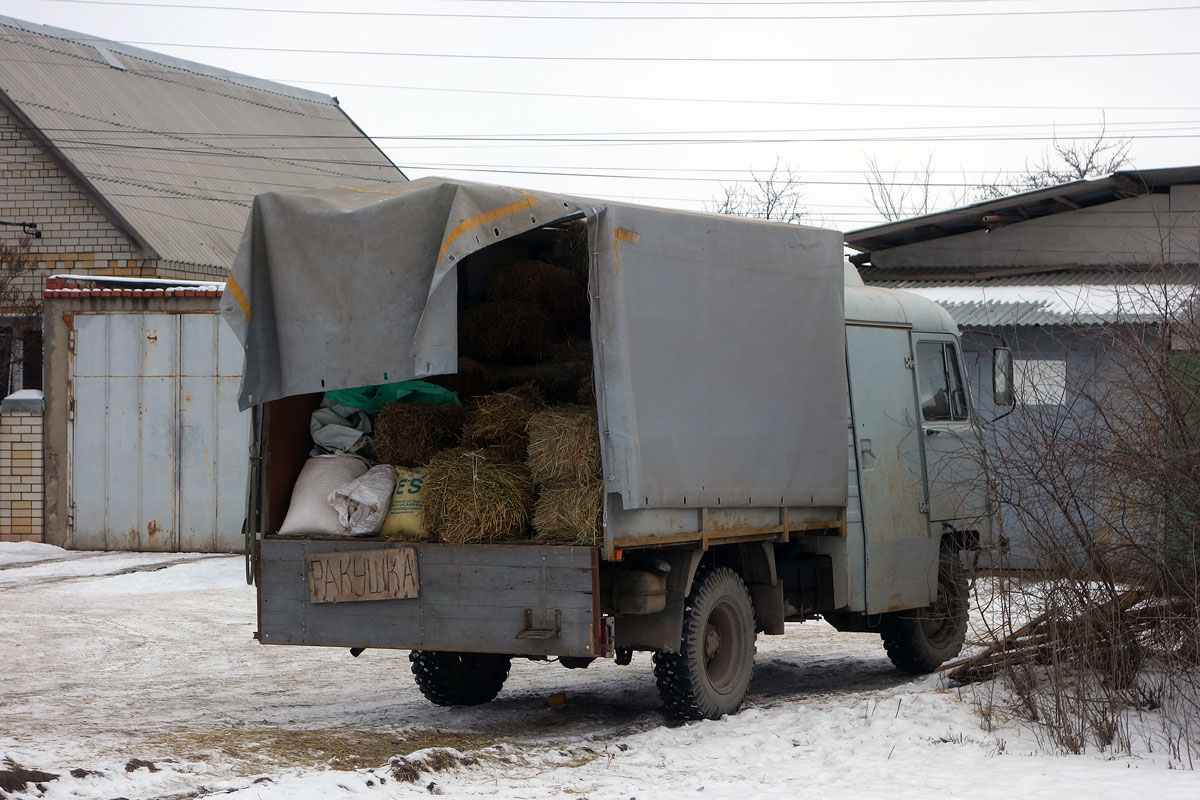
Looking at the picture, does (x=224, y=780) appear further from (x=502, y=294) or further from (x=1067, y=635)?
(x=1067, y=635)

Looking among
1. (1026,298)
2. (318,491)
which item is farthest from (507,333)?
(1026,298)

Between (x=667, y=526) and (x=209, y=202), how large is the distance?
23.7 metres

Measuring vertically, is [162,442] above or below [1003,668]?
above

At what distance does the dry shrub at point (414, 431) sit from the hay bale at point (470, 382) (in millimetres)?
A: 418

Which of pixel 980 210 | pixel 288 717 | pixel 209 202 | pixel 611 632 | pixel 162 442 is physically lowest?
pixel 288 717

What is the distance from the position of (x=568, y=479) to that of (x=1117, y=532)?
3145 millimetres

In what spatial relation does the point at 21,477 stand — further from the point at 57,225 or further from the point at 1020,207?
the point at 1020,207

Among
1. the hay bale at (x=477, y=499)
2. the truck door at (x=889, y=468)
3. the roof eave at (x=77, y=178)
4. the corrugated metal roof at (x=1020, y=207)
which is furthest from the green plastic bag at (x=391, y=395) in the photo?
the roof eave at (x=77, y=178)

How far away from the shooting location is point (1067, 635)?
758cm

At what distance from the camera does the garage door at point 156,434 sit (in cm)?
1841

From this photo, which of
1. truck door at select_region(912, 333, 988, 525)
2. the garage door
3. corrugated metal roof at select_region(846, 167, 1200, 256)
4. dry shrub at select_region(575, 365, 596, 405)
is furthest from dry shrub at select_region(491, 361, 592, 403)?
the garage door

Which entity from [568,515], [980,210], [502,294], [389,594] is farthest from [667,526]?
[980,210]

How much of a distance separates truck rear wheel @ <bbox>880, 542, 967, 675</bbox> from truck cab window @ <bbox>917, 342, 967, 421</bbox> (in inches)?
41.9

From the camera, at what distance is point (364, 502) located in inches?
316
